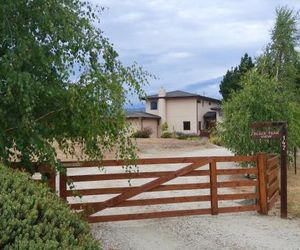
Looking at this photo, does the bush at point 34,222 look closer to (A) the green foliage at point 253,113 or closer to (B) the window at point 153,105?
(A) the green foliage at point 253,113

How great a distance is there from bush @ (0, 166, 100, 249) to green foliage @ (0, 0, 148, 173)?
1869mm

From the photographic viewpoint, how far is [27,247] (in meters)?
2.99

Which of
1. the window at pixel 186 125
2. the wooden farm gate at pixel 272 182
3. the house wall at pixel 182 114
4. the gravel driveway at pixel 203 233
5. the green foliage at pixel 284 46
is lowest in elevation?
the gravel driveway at pixel 203 233

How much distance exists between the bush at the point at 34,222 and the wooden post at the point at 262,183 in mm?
6185

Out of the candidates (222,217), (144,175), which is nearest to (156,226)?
(144,175)

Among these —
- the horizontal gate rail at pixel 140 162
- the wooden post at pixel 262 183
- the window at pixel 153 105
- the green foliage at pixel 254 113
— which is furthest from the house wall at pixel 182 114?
the horizontal gate rail at pixel 140 162

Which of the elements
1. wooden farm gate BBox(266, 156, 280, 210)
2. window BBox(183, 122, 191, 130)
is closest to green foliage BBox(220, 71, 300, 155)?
wooden farm gate BBox(266, 156, 280, 210)

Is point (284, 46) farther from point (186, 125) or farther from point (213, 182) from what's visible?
point (213, 182)

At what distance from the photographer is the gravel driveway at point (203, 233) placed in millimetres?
7211

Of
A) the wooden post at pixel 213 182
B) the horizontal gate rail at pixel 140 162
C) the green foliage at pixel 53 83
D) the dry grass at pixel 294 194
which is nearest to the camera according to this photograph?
the green foliage at pixel 53 83

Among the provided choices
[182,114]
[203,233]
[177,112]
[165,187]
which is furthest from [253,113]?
[177,112]

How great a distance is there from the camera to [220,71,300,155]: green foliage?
615 inches

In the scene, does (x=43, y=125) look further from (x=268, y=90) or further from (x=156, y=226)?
(x=268, y=90)

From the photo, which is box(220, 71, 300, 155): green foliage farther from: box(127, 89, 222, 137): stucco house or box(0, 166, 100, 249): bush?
box(127, 89, 222, 137): stucco house
